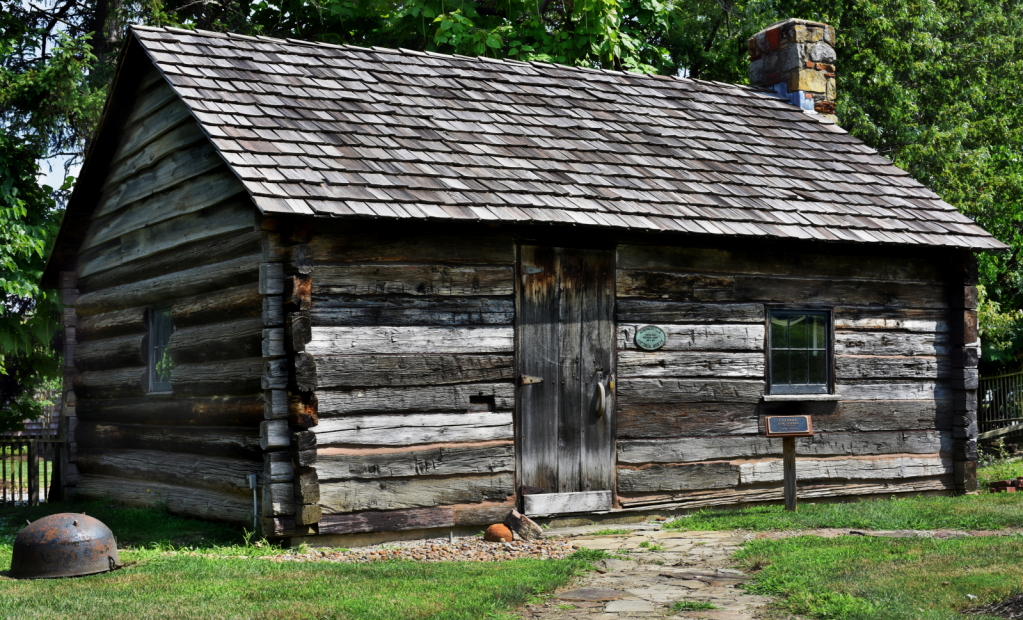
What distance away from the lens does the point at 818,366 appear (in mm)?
11352

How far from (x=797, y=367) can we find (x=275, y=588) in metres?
6.61

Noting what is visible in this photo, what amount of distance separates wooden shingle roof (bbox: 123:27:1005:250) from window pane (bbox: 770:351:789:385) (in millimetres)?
1353

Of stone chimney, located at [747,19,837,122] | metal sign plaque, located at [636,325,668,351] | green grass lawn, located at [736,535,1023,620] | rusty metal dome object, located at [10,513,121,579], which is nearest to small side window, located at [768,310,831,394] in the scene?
metal sign plaque, located at [636,325,668,351]

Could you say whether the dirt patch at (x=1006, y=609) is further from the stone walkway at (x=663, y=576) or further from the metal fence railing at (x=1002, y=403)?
the metal fence railing at (x=1002, y=403)

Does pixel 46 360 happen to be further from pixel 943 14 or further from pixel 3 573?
pixel 943 14

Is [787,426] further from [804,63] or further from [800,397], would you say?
[804,63]

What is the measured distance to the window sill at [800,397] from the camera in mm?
10891

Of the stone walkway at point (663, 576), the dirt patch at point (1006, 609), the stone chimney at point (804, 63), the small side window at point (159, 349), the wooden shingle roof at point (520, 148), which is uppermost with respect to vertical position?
the stone chimney at point (804, 63)

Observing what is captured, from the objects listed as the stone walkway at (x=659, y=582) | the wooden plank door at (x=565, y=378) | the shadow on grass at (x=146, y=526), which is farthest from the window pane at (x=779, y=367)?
the shadow on grass at (x=146, y=526)

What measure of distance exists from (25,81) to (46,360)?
430cm

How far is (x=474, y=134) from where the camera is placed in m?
10.7

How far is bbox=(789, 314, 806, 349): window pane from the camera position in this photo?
11.2 m

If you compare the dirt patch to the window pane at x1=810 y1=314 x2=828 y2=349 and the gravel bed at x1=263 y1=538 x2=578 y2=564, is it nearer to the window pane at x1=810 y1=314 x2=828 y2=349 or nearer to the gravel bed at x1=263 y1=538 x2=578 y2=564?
the gravel bed at x1=263 y1=538 x2=578 y2=564

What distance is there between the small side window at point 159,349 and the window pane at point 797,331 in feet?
21.4
